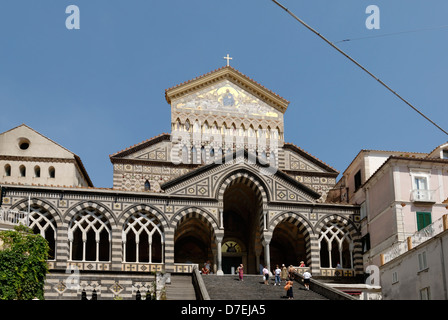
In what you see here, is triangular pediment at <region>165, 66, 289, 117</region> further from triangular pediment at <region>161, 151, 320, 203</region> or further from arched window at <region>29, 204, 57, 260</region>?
arched window at <region>29, 204, 57, 260</region>

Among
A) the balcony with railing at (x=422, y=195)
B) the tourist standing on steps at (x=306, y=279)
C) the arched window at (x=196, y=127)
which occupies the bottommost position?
the tourist standing on steps at (x=306, y=279)

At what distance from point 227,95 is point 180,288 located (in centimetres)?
1873

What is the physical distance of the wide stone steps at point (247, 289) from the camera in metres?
33.3

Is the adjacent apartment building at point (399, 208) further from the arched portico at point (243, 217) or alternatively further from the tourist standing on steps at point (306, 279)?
the arched portico at point (243, 217)

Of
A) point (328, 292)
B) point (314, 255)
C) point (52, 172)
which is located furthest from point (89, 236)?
point (328, 292)

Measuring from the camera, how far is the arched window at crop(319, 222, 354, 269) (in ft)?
144

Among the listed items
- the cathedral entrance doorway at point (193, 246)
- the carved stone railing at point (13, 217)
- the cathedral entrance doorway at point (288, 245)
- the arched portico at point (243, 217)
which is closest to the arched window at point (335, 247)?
the cathedral entrance doorway at point (288, 245)

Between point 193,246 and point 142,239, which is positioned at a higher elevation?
point 142,239

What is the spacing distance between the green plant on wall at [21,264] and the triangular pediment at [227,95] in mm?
18482

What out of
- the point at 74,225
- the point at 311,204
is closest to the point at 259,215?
the point at 311,204

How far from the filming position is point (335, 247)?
47.0 metres

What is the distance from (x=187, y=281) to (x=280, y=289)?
5614 mm

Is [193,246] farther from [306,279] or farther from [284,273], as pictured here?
[306,279]

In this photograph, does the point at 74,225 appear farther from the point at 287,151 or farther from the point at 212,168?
the point at 287,151
